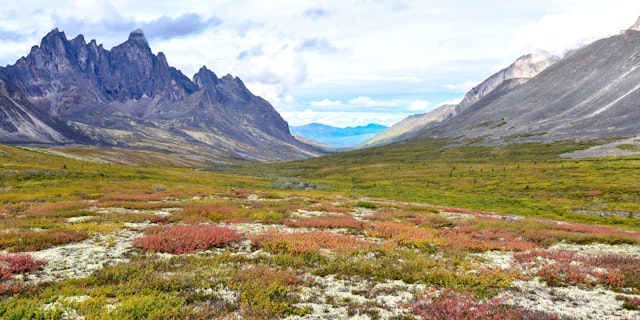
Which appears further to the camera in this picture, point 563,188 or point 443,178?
point 443,178

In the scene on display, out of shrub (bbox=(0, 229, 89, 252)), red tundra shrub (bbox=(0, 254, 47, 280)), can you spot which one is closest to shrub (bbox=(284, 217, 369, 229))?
shrub (bbox=(0, 229, 89, 252))

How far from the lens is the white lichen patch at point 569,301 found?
36.9ft

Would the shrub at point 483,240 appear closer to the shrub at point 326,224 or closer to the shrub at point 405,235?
the shrub at point 405,235

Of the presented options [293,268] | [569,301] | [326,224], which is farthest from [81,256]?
[569,301]

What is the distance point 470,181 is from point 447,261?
7590 cm

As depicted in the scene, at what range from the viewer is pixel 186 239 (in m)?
17.7

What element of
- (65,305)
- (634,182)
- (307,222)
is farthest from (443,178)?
(65,305)

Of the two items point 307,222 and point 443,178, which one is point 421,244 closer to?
point 307,222

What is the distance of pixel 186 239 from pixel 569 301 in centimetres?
1692

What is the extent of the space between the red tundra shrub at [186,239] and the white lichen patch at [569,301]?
13537mm

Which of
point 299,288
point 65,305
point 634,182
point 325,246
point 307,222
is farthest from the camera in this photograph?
point 634,182

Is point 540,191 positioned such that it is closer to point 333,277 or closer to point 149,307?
point 333,277

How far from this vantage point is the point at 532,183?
74750mm

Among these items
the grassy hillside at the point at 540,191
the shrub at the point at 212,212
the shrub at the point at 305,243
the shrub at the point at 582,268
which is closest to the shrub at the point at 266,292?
the shrub at the point at 305,243
